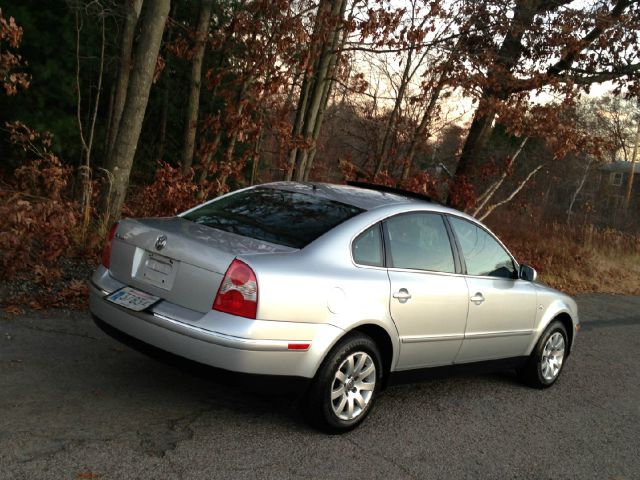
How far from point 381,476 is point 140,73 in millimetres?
6966

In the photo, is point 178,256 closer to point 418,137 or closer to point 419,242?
point 419,242

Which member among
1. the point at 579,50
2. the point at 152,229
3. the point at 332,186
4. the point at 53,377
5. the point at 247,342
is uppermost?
the point at 579,50

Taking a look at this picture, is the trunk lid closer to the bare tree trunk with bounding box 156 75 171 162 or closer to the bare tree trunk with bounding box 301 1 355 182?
the bare tree trunk with bounding box 301 1 355 182

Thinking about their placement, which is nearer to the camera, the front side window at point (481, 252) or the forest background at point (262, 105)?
the front side window at point (481, 252)

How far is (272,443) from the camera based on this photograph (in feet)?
14.1

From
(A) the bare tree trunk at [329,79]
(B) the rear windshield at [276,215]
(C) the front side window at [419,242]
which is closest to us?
(B) the rear windshield at [276,215]

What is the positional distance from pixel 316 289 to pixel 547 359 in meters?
3.37

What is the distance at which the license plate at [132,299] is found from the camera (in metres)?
4.38

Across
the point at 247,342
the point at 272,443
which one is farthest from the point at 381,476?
the point at 247,342

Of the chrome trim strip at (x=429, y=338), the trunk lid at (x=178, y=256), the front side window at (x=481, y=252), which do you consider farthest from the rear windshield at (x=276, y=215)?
the front side window at (x=481, y=252)

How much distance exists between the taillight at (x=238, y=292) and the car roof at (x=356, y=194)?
128cm

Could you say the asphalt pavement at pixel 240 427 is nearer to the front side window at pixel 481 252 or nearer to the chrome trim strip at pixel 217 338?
the chrome trim strip at pixel 217 338

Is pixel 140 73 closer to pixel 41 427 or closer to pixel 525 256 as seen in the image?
pixel 41 427

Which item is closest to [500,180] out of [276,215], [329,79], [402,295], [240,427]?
[329,79]
